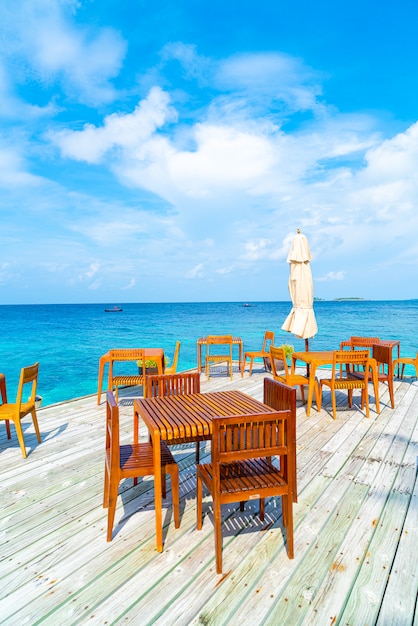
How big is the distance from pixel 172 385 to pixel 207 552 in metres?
1.40

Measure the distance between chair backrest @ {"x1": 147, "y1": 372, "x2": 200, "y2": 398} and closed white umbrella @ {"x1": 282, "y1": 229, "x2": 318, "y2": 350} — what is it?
11.6 ft

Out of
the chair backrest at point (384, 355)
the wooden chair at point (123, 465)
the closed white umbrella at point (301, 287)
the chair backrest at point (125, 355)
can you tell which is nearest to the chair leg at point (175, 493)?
the wooden chair at point (123, 465)

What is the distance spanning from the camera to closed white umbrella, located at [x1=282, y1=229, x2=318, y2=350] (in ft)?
21.2

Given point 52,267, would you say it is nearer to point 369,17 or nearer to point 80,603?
point 369,17

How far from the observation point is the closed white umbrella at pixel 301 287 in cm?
647

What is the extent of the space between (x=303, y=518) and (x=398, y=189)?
12667 mm

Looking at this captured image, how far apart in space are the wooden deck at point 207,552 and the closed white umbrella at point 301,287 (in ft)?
10.2

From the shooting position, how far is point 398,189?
12289 mm

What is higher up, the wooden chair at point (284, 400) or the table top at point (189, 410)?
the wooden chair at point (284, 400)

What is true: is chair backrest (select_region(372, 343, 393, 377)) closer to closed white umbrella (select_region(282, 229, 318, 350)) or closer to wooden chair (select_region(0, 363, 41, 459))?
closed white umbrella (select_region(282, 229, 318, 350))

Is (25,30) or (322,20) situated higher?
(322,20)

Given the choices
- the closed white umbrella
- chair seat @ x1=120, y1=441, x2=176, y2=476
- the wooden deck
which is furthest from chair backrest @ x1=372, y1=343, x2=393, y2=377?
chair seat @ x1=120, y1=441, x2=176, y2=476

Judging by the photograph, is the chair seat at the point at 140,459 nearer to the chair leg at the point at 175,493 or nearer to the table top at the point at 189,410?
the chair leg at the point at 175,493

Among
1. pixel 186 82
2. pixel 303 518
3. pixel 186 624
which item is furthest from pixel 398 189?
pixel 186 624
